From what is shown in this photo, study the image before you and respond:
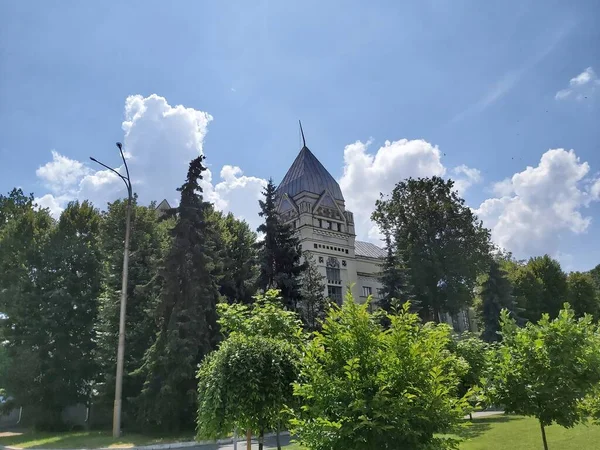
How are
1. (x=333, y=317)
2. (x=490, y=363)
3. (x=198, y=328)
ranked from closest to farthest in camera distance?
1. (x=333, y=317)
2. (x=490, y=363)
3. (x=198, y=328)

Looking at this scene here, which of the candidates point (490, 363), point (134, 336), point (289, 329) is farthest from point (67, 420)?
point (490, 363)

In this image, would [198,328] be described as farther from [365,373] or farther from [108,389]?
[365,373]

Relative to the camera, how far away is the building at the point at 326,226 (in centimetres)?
5862

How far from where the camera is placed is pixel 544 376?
9469mm

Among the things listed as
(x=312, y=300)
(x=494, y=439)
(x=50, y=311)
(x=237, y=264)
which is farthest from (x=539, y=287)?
(x=50, y=311)

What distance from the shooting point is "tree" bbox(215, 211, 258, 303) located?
28391 millimetres

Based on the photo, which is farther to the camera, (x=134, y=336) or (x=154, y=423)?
(x=134, y=336)

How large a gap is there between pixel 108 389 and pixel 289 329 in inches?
737

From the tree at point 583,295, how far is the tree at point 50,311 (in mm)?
52515

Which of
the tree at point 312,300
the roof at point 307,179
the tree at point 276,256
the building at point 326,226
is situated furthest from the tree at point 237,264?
the roof at point 307,179

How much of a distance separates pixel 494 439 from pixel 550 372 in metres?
6.89

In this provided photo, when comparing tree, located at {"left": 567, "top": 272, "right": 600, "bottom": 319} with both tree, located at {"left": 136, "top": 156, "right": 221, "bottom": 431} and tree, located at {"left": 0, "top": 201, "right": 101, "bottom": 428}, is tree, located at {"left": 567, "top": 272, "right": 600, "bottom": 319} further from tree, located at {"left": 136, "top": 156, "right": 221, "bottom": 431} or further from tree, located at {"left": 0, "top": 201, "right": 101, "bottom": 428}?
tree, located at {"left": 0, "top": 201, "right": 101, "bottom": 428}

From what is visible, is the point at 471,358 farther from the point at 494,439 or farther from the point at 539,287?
the point at 539,287

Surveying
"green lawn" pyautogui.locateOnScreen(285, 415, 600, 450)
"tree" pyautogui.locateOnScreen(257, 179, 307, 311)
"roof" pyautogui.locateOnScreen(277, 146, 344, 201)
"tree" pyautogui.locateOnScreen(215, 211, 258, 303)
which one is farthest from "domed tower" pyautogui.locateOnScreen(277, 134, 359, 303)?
"green lawn" pyautogui.locateOnScreen(285, 415, 600, 450)
